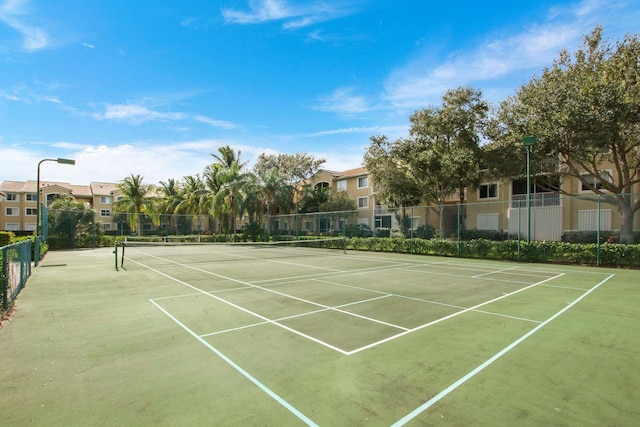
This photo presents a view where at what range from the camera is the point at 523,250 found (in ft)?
62.7

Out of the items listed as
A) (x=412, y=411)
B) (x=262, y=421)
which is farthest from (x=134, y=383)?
(x=412, y=411)

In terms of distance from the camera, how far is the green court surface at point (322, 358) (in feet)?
11.8

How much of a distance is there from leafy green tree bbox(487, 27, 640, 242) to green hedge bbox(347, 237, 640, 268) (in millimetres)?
2770

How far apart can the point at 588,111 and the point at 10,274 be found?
977 inches

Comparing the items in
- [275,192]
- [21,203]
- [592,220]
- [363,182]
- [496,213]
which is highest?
[363,182]

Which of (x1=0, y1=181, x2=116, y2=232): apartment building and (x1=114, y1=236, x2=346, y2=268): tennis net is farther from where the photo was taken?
(x1=0, y1=181, x2=116, y2=232): apartment building

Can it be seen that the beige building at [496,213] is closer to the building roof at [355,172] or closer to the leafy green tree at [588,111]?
the building roof at [355,172]

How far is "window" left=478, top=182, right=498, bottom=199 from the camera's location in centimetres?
3341

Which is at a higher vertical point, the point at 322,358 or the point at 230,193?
the point at 230,193

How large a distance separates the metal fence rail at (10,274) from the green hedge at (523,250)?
70.9 feet

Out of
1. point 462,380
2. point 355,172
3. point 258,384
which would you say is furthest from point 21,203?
point 462,380

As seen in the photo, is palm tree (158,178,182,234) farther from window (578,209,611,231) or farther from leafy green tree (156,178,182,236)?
window (578,209,611,231)

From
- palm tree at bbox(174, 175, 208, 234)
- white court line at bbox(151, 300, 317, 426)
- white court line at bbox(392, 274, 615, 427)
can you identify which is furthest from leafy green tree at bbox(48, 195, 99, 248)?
white court line at bbox(392, 274, 615, 427)

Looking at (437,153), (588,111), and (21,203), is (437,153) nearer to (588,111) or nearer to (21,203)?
(588,111)
